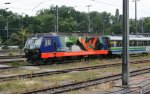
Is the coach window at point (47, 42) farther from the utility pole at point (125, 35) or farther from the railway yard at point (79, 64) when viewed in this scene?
the utility pole at point (125, 35)

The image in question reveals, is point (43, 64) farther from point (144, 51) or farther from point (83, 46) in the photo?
point (144, 51)

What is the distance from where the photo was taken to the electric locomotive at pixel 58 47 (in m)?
31.6

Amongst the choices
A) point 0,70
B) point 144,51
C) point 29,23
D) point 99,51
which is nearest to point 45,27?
point 29,23

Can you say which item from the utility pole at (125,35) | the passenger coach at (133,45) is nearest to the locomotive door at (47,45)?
the passenger coach at (133,45)

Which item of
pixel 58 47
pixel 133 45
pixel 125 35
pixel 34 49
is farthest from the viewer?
pixel 133 45

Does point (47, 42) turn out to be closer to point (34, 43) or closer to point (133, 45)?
point (34, 43)

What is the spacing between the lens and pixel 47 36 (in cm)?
3222

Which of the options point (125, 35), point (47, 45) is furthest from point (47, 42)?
point (125, 35)

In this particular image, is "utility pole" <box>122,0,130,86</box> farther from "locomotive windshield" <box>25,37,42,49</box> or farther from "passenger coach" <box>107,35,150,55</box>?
"passenger coach" <box>107,35,150,55</box>

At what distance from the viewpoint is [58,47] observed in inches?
1307

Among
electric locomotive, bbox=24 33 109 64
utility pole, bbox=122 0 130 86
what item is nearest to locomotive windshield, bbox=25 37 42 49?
electric locomotive, bbox=24 33 109 64

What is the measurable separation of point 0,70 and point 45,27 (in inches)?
4014

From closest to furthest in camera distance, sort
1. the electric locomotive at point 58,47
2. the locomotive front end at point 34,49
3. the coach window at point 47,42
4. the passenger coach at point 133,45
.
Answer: the locomotive front end at point 34,49, the electric locomotive at point 58,47, the coach window at point 47,42, the passenger coach at point 133,45

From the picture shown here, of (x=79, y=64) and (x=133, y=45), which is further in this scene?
(x=133, y=45)
